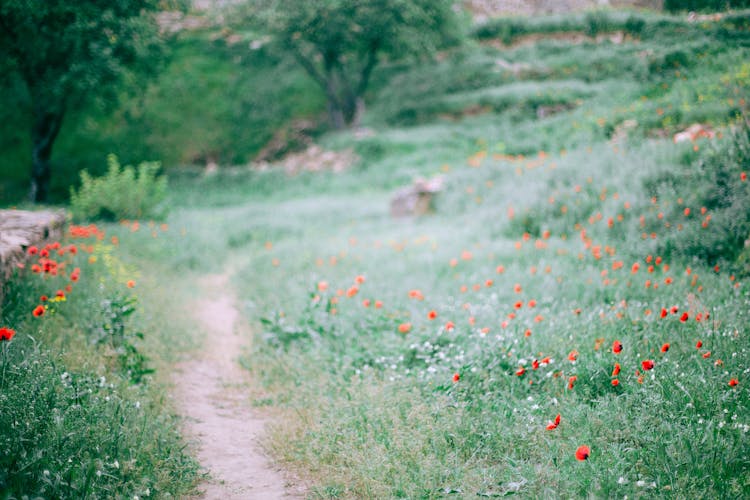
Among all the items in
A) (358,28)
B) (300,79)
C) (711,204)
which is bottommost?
(711,204)

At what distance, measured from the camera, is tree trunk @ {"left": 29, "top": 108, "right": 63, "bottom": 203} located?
39.8ft

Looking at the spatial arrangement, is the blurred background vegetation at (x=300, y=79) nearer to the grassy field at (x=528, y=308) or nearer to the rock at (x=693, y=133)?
the grassy field at (x=528, y=308)

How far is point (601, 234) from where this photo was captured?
7.18 m

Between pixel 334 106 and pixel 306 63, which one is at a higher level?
pixel 306 63

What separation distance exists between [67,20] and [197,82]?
12.9 meters

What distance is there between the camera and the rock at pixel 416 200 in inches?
461

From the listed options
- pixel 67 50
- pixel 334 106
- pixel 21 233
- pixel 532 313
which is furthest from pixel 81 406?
pixel 334 106

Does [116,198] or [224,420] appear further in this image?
[116,198]

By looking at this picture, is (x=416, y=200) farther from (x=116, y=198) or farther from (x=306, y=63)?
(x=306, y=63)

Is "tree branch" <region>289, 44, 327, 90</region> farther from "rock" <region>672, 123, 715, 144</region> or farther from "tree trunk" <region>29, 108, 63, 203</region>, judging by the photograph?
"rock" <region>672, 123, 715, 144</region>

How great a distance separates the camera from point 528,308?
4961 millimetres

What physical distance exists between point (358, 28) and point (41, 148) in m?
12.1

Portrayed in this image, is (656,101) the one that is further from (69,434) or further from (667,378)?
(69,434)

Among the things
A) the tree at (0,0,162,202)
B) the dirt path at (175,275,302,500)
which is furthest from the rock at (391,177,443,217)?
the tree at (0,0,162,202)
